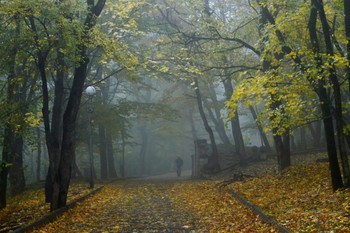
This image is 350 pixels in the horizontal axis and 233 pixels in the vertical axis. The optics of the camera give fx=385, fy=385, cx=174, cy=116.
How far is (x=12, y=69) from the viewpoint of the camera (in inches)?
571

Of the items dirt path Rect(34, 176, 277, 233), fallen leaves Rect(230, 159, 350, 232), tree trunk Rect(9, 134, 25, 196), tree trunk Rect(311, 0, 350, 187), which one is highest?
tree trunk Rect(311, 0, 350, 187)

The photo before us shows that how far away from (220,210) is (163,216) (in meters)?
1.67

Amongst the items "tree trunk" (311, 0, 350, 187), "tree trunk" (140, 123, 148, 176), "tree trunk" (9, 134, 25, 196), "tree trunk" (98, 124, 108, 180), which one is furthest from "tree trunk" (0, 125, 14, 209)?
"tree trunk" (140, 123, 148, 176)

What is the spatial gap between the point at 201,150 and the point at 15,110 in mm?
14556

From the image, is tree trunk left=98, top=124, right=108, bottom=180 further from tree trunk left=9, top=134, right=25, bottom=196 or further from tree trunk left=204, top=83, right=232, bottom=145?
tree trunk left=9, top=134, right=25, bottom=196

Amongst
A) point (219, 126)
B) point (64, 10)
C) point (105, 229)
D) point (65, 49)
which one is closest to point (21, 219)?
point (105, 229)

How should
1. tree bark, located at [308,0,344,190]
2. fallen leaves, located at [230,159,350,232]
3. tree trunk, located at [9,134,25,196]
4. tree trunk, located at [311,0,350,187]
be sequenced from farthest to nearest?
tree trunk, located at [9,134,25,196] < tree bark, located at [308,0,344,190] < tree trunk, located at [311,0,350,187] < fallen leaves, located at [230,159,350,232]

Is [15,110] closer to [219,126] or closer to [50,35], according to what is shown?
[50,35]

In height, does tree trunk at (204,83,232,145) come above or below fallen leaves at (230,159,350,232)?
above

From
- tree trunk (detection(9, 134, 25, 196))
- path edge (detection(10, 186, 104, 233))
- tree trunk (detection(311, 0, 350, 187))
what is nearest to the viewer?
path edge (detection(10, 186, 104, 233))

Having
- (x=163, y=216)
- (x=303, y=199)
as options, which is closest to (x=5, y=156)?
(x=163, y=216)

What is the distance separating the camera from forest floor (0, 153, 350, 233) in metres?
8.23

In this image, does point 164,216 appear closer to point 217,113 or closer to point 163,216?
point 163,216

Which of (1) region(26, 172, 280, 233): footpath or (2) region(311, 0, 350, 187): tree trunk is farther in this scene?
(2) region(311, 0, 350, 187): tree trunk
